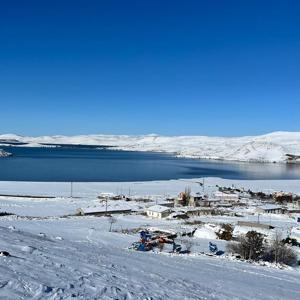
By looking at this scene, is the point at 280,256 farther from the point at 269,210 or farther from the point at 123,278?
the point at 269,210

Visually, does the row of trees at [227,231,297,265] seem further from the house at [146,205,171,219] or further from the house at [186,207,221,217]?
the house at [186,207,221,217]

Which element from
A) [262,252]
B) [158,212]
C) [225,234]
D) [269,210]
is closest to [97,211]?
[158,212]

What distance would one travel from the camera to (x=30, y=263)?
6211 mm

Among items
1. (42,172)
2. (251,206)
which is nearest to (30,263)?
(251,206)

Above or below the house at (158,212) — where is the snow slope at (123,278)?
above

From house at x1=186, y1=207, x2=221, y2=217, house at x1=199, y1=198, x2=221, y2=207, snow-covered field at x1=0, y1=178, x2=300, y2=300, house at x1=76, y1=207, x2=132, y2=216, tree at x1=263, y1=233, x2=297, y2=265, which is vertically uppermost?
snow-covered field at x1=0, y1=178, x2=300, y2=300

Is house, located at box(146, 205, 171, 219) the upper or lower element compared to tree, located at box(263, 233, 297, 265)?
lower

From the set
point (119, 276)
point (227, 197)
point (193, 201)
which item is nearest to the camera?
point (119, 276)

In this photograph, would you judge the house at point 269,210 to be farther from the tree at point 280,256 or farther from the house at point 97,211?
the tree at point 280,256

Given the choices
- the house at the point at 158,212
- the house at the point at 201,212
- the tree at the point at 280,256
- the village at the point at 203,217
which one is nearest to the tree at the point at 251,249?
the tree at the point at 280,256

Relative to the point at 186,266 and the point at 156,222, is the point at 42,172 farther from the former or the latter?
the point at 186,266

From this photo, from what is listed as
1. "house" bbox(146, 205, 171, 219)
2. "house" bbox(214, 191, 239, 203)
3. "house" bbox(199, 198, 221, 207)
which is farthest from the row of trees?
"house" bbox(214, 191, 239, 203)

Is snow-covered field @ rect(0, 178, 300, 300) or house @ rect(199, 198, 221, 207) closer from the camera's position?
snow-covered field @ rect(0, 178, 300, 300)

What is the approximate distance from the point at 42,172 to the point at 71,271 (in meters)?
50.5
